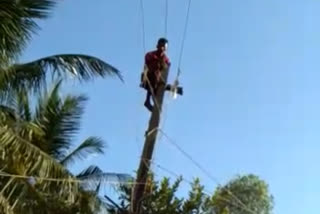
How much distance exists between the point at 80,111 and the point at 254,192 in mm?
9256

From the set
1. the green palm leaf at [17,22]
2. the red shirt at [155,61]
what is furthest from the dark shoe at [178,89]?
the green palm leaf at [17,22]

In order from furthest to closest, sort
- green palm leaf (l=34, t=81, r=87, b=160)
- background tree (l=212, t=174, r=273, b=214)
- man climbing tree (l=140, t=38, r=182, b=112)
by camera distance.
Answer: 1. background tree (l=212, t=174, r=273, b=214)
2. green palm leaf (l=34, t=81, r=87, b=160)
3. man climbing tree (l=140, t=38, r=182, b=112)

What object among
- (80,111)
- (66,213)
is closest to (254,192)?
(80,111)

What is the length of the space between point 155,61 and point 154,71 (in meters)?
0.11

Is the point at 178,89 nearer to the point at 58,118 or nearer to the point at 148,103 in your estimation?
the point at 148,103

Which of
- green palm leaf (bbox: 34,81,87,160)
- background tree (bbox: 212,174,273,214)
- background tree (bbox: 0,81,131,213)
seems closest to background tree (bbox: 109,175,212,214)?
background tree (bbox: 0,81,131,213)

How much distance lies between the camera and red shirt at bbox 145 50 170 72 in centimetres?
702

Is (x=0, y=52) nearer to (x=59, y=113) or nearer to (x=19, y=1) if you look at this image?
Answer: (x=19, y=1)

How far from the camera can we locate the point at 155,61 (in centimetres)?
703

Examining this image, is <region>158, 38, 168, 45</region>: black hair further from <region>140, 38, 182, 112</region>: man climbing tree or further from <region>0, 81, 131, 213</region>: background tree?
<region>0, 81, 131, 213</region>: background tree

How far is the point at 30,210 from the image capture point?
9039 millimetres

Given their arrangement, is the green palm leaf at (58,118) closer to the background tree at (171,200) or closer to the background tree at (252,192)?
the background tree at (171,200)

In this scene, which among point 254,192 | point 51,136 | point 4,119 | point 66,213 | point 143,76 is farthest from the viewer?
point 254,192

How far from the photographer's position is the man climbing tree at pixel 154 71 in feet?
22.9
